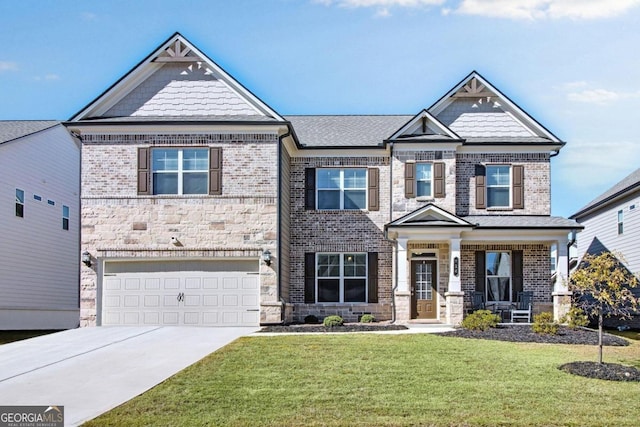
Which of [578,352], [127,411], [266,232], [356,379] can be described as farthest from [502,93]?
[127,411]

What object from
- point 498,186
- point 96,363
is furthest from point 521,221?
point 96,363

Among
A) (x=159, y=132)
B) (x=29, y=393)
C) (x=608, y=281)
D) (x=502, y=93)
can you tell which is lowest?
(x=29, y=393)

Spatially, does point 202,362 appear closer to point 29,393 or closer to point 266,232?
point 29,393

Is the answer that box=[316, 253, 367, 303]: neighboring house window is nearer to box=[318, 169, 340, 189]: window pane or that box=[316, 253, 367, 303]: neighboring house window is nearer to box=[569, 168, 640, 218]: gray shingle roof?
box=[318, 169, 340, 189]: window pane

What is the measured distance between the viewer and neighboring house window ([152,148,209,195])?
69.7ft

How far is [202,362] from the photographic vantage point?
13.8m

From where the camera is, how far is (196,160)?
70.0ft

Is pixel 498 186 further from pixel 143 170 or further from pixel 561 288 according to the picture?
pixel 143 170

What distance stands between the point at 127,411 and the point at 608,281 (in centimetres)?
894

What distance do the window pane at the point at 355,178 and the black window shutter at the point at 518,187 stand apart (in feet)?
16.1

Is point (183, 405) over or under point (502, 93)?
under

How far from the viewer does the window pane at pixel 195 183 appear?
2122 centimetres

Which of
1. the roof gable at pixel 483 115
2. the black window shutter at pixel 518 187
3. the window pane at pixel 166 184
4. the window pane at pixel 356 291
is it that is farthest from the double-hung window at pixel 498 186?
the window pane at pixel 166 184

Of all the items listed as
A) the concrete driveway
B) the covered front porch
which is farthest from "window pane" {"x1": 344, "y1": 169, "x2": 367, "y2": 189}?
the concrete driveway
